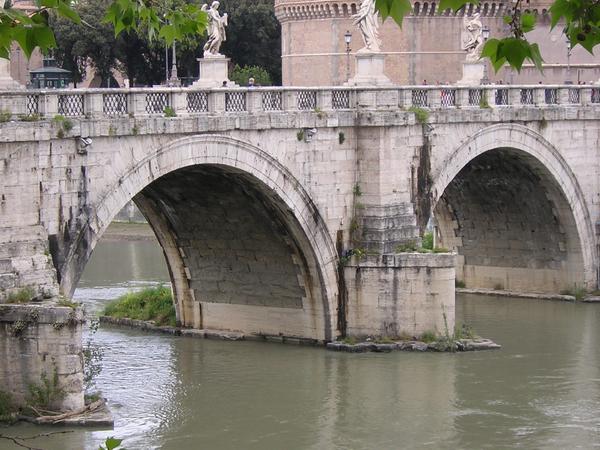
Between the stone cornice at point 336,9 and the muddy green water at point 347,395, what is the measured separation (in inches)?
655

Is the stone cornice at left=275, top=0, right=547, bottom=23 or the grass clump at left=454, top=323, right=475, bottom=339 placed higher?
the stone cornice at left=275, top=0, right=547, bottom=23

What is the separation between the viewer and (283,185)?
925 inches

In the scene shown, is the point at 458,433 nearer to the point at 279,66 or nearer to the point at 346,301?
the point at 346,301

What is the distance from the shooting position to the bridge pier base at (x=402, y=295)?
24.3 meters

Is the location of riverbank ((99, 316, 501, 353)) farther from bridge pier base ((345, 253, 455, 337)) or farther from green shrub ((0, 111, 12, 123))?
green shrub ((0, 111, 12, 123))

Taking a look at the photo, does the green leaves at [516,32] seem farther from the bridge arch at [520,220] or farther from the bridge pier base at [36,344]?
the bridge arch at [520,220]

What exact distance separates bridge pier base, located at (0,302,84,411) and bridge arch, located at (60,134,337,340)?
13.5ft

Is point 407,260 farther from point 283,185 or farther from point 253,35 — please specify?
point 253,35

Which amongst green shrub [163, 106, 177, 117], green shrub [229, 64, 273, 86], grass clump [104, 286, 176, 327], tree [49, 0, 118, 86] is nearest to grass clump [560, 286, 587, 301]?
grass clump [104, 286, 176, 327]

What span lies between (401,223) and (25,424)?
31.2ft

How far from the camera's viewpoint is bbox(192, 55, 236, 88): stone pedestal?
2311 cm

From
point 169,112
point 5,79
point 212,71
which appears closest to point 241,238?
point 212,71

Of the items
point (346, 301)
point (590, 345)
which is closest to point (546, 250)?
point (590, 345)

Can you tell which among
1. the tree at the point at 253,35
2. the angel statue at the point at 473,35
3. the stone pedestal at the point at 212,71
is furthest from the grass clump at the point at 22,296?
the tree at the point at 253,35
